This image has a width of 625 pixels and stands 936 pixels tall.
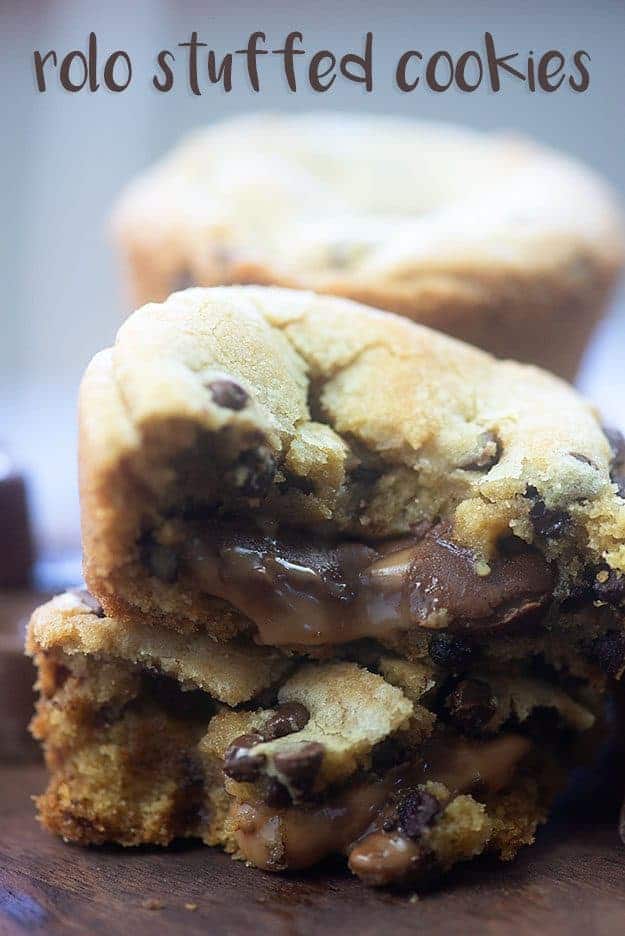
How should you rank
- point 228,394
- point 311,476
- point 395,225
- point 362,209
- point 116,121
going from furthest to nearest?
1. point 116,121
2. point 362,209
3. point 395,225
4. point 311,476
5. point 228,394

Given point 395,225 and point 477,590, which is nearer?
point 477,590

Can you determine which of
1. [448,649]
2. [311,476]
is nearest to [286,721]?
[448,649]

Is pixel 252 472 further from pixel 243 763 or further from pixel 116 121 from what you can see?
pixel 116 121

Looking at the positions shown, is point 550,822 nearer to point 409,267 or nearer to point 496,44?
point 409,267

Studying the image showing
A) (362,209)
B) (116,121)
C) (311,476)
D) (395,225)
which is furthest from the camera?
(116,121)

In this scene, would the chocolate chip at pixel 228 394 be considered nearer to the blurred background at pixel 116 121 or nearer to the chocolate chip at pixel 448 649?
the chocolate chip at pixel 448 649

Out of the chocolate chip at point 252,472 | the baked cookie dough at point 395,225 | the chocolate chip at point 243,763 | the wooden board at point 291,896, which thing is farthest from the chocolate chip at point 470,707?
the baked cookie dough at point 395,225
